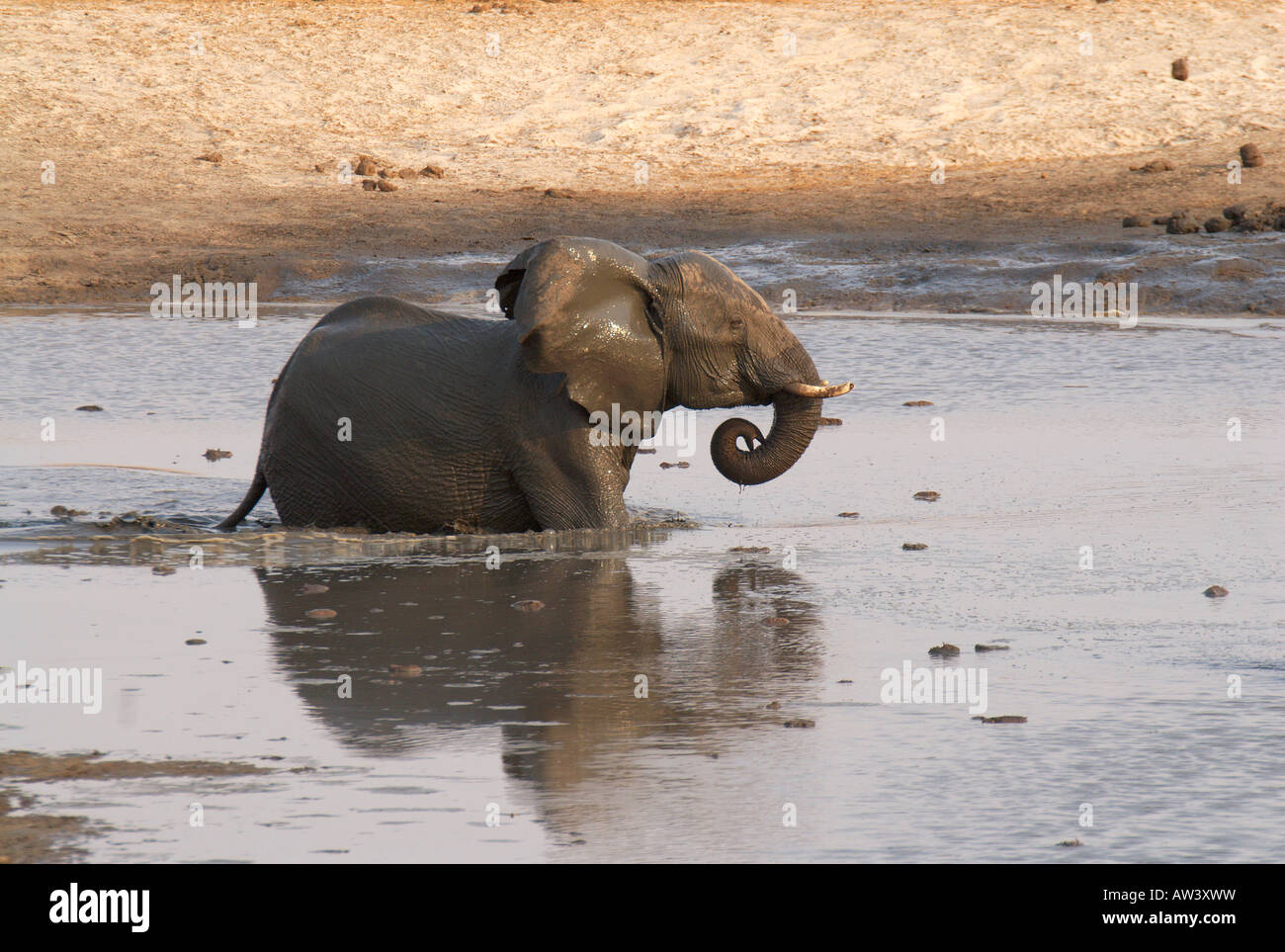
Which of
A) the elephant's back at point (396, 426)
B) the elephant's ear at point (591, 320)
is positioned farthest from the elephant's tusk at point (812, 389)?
the elephant's back at point (396, 426)

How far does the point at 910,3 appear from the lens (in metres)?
27.8

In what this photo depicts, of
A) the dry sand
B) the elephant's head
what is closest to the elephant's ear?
the elephant's head

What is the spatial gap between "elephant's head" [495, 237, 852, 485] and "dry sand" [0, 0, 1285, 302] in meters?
11.8

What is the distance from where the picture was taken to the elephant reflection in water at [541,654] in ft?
16.7

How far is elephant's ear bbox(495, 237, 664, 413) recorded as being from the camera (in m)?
7.70

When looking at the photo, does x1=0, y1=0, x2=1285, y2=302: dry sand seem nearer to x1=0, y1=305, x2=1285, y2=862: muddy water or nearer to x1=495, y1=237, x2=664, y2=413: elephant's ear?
x1=0, y1=305, x2=1285, y2=862: muddy water

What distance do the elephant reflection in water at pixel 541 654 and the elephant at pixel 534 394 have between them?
0.65m

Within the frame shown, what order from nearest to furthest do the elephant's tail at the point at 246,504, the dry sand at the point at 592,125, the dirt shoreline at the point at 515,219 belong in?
the elephant's tail at the point at 246,504 < the dirt shoreline at the point at 515,219 < the dry sand at the point at 592,125

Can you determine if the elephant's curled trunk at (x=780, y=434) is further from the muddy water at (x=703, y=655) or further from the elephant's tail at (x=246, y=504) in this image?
the elephant's tail at (x=246, y=504)

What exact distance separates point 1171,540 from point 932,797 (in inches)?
142

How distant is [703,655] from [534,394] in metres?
2.31

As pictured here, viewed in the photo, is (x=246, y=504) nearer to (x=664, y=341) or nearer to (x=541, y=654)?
(x=664, y=341)

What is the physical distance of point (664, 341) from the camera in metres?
8.00

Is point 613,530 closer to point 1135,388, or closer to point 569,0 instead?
point 1135,388
